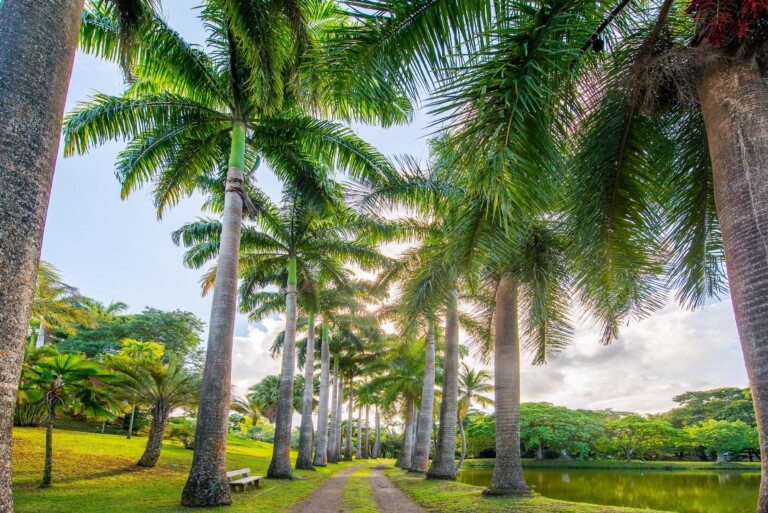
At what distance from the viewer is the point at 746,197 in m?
3.29

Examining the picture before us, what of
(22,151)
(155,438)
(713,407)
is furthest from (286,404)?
(713,407)

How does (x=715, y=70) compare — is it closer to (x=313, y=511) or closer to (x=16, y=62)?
(x=16, y=62)

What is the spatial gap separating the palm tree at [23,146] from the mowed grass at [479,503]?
7644 millimetres

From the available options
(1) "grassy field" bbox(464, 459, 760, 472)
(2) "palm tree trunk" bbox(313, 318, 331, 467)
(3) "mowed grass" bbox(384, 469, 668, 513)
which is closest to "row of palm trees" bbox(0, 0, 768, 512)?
(3) "mowed grass" bbox(384, 469, 668, 513)

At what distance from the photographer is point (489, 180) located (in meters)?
3.54

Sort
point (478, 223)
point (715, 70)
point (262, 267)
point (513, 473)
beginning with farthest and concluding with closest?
point (262, 267)
point (513, 473)
point (478, 223)
point (715, 70)

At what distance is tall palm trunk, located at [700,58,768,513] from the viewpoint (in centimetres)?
312

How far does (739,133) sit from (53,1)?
17.1 ft

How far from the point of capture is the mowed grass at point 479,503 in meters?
7.34

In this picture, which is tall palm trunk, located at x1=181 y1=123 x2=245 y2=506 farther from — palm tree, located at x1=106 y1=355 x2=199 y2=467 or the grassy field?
the grassy field

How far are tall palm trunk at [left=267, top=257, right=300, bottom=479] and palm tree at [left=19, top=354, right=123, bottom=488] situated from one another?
669 cm

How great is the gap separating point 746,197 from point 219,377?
930cm

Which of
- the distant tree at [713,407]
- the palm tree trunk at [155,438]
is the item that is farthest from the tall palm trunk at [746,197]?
the distant tree at [713,407]

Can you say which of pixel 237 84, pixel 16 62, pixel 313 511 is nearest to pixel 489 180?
pixel 16 62
